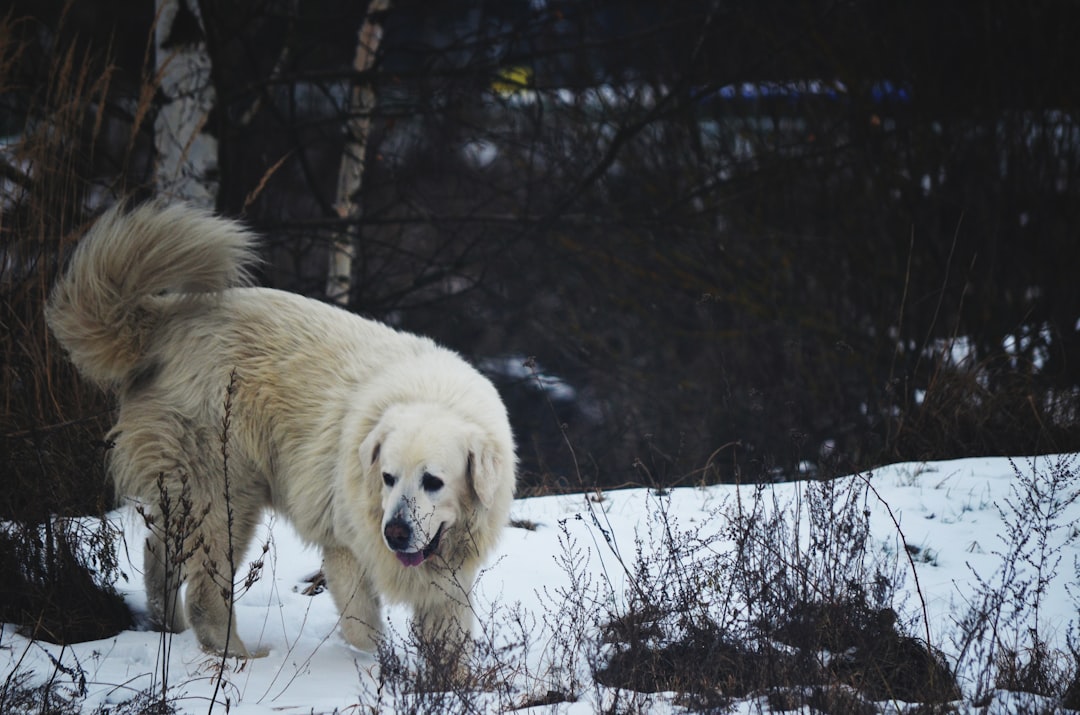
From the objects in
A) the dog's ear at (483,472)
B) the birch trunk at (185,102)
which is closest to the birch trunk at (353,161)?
the birch trunk at (185,102)

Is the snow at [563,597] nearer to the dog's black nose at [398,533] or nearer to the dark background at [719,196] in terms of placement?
the dog's black nose at [398,533]

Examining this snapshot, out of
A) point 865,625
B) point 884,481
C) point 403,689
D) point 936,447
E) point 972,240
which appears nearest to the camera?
point 403,689

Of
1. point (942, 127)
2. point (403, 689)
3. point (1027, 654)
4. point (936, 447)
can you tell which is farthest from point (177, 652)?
point (942, 127)

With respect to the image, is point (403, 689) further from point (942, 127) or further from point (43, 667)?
point (942, 127)

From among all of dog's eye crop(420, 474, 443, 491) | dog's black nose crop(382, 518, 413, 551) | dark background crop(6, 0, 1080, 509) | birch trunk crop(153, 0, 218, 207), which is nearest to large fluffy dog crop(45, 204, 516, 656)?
dog's eye crop(420, 474, 443, 491)

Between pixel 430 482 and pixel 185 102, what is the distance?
3.48m

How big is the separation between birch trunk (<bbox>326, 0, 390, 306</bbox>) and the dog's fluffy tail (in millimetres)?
2713

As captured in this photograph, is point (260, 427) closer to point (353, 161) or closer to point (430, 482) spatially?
point (430, 482)

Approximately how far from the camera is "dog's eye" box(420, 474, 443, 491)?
4.04 meters

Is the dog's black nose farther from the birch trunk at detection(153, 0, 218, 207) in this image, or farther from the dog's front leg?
the birch trunk at detection(153, 0, 218, 207)

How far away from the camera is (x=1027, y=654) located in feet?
11.7

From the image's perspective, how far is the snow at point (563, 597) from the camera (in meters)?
3.34

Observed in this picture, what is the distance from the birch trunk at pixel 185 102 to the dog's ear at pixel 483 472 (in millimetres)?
2920

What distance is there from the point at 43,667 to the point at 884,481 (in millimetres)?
4260
